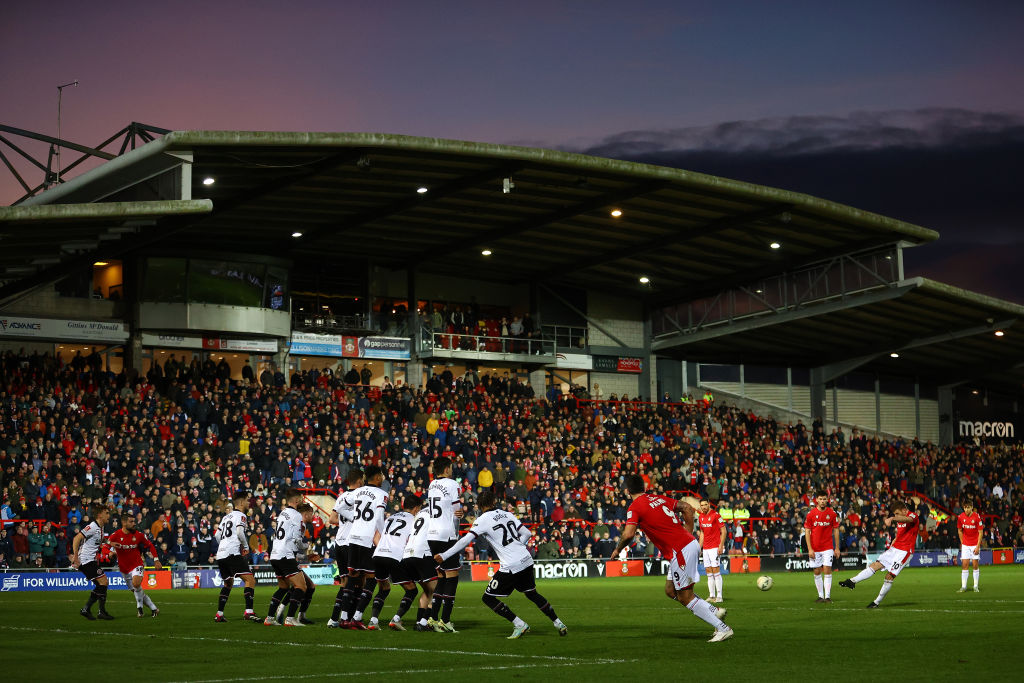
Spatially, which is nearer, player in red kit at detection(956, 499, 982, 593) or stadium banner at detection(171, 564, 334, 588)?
player in red kit at detection(956, 499, 982, 593)

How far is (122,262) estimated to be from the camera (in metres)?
47.3

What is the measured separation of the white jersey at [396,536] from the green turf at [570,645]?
1.25m

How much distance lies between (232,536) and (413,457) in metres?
22.7

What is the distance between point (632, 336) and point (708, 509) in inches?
1377

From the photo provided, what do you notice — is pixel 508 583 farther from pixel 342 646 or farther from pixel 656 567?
pixel 656 567

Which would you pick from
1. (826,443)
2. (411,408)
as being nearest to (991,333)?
(826,443)

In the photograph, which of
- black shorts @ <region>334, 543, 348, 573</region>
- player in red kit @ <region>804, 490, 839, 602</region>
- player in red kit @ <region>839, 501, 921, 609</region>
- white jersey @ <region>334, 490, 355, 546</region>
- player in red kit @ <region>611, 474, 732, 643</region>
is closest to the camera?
player in red kit @ <region>611, 474, 732, 643</region>

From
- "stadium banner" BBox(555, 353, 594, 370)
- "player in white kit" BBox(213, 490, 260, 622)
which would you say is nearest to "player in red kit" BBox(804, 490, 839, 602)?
"player in white kit" BBox(213, 490, 260, 622)

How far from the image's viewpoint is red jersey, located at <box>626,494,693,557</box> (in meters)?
16.2

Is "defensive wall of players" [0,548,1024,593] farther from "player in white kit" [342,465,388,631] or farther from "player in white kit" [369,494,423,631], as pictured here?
"player in white kit" [369,494,423,631]

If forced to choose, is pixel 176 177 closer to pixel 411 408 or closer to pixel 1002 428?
pixel 411 408

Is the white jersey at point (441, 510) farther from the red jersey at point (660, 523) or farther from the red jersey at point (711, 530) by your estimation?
the red jersey at point (711, 530)

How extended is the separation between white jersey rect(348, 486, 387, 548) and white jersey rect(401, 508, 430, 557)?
511 millimetres

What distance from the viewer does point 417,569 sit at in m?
19.0
